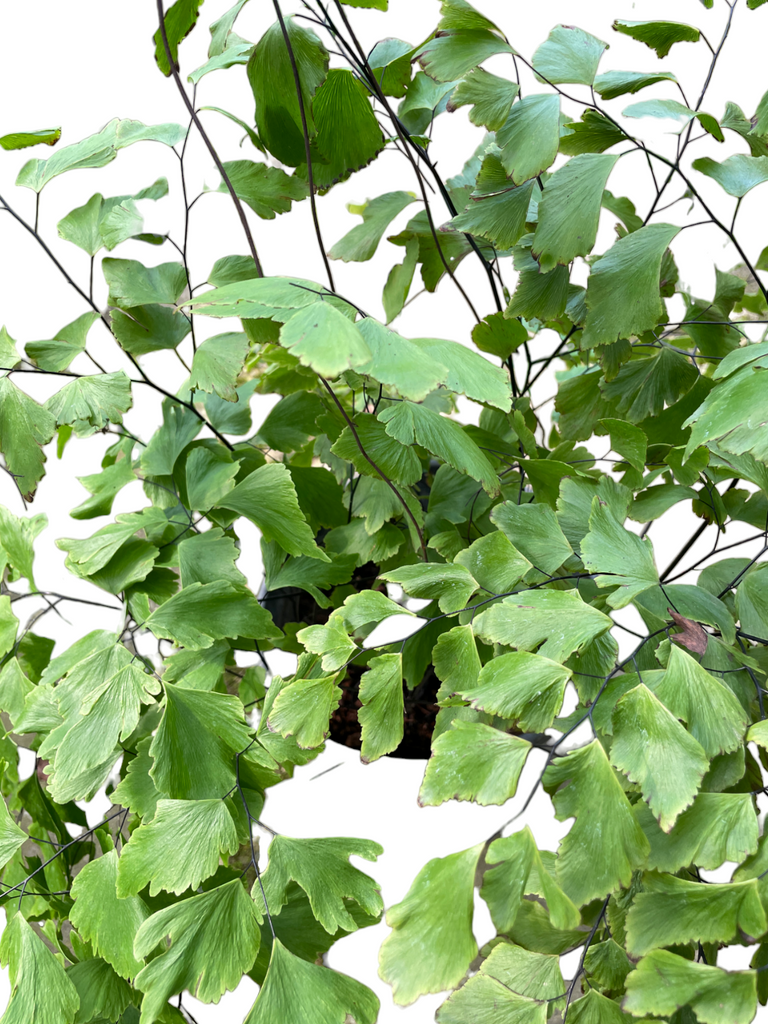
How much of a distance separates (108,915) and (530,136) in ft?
1.84

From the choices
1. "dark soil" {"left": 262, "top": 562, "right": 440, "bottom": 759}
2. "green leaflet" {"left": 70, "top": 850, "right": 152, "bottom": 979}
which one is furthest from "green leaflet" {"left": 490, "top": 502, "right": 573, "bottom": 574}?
"green leaflet" {"left": 70, "top": 850, "right": 152, "bottom": 979}

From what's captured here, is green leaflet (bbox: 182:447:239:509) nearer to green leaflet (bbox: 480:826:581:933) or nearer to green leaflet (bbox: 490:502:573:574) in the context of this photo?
green leaflet (bbox: 490:502:573:574)

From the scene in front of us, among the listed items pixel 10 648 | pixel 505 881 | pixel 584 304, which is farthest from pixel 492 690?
Answer: pixel 10 648

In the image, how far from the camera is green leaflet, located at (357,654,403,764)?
46 cm

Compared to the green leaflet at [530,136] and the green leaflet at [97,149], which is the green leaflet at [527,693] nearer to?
the green leaflet at [530,136]

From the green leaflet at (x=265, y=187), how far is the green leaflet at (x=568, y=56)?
0.19m

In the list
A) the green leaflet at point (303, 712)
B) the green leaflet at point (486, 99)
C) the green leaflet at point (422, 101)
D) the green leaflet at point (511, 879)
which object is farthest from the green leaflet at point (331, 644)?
the green leaflet at point (422, 101)

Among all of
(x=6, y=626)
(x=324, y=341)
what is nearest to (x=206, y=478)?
(x=6, y=626)

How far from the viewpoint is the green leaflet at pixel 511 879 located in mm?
378

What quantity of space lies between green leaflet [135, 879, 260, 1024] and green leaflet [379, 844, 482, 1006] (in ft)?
0.35

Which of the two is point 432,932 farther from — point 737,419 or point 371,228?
point 371,228

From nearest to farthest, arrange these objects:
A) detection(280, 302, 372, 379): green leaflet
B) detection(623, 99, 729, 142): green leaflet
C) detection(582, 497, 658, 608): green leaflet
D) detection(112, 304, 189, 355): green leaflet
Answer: detection(280, 302, 372, 379): green leaflet
detection(582, 497, 658, 608): green leaflet
detection(623, 99, 729, 142): green leaflet
detection(112, 304, 189, 355): green leaflet

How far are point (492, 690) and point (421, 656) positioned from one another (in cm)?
17

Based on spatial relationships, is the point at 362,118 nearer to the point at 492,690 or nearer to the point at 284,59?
the point at 284,59
